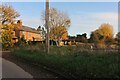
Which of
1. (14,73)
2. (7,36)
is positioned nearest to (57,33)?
(7,36)

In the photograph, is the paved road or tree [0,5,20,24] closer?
the paved road

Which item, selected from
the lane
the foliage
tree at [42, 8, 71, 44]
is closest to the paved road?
the lane

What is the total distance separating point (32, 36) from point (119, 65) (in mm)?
106610

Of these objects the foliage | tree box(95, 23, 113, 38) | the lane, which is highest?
tree box(95, 23, 113, 38)

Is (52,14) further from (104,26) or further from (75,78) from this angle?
(75,78)

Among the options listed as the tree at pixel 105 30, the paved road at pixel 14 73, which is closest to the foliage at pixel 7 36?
the paved road at pixel 14 73

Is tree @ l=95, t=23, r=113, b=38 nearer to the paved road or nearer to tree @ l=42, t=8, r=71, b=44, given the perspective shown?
tree @ l=42, t=8, r=71, b=44

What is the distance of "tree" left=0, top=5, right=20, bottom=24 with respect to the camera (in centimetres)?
6194

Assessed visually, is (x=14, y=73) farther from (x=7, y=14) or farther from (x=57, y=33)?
(x=57, y=33)

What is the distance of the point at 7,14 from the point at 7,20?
138 centimetres

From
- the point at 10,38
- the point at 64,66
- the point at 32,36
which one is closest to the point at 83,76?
the point at 64,66

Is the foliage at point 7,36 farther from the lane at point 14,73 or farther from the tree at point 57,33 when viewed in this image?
the lane at point 14,73

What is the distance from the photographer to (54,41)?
3856 inches

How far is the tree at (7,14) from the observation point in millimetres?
61938
